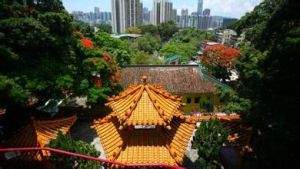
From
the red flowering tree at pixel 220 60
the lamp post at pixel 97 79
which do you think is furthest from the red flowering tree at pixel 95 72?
the red flowering tree at pixel 220 60

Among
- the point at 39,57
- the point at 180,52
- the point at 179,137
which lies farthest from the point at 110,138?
the point at 180,52

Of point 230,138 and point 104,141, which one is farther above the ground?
point 104,141

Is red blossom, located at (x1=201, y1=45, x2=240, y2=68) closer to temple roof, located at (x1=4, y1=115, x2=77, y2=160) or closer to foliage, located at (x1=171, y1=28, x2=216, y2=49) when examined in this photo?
temple roof, located at (x1=4, y1=115, x2=77, y2=160)

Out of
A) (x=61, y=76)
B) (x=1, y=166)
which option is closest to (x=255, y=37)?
(x=61, y=76)

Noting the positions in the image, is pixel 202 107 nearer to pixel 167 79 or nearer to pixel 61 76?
pixel 167 79

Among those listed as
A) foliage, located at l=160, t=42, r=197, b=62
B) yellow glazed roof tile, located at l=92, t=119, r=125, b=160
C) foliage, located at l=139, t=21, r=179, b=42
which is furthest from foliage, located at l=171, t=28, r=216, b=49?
yellow glazed roof tile, located at l=92, t=119, r=125, b=160
